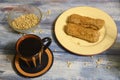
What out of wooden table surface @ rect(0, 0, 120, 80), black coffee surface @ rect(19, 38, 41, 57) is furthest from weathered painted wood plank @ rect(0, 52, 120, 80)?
black coffee surface @ rect(19, 38, 41, 57)

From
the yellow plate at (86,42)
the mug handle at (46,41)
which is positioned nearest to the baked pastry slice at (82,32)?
the yellow plate at (86,42)


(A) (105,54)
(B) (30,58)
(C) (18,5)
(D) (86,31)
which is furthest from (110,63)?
(C) (18,5)

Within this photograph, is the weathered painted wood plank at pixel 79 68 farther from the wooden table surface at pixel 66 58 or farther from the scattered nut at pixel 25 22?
the scattered nut at pixel 25 22

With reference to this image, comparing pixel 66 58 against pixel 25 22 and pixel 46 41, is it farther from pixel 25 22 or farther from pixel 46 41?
pixel 25 22

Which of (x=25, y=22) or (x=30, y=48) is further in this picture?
(x=25, y=22)

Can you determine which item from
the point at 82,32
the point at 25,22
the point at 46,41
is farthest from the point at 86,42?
the point at 25,22
